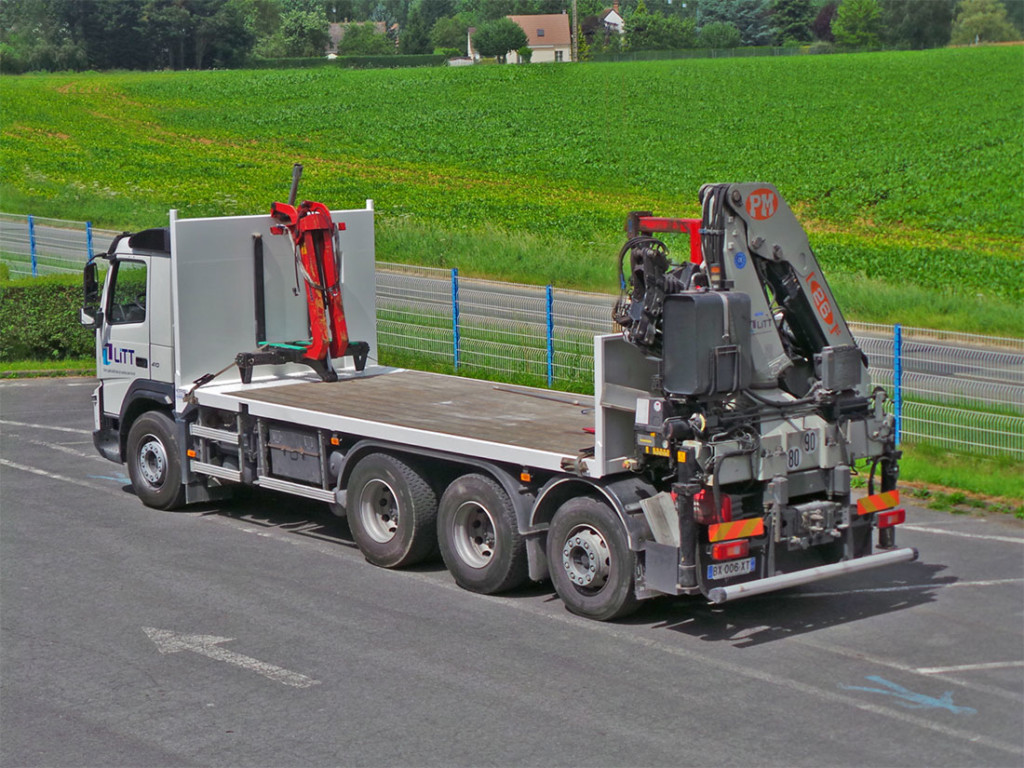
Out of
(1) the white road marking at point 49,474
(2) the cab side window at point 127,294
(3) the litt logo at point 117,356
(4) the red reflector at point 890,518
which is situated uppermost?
(2) the cab side window at point 127,294

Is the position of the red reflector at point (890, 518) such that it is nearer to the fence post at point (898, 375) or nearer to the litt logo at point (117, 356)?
the fence post at point (898, 375)

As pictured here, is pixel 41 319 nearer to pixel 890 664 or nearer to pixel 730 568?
pixel 730 568

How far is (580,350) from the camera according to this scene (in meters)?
19.3

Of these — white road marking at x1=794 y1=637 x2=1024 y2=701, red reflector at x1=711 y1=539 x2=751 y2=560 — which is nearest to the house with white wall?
red reflector at x1=711 y1=539 x2=751 y2=560

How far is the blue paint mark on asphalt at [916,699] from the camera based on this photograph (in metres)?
8.26

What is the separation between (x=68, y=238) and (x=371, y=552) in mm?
21891

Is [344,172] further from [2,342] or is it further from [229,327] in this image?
[229,327]

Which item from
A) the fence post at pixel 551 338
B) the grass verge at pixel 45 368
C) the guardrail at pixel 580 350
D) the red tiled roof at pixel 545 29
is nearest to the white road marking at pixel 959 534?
the guardrail at pixel 580 350

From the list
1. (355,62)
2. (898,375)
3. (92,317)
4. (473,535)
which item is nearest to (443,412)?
Answer: (473,535)

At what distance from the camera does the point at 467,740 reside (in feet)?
25.4

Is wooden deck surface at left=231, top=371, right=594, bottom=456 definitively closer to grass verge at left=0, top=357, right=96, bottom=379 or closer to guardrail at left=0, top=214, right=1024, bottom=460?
guardrail at left=0, top=214, right=1024, bottom=460

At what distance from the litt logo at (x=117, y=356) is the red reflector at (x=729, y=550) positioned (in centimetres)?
746

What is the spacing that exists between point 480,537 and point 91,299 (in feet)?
20.1

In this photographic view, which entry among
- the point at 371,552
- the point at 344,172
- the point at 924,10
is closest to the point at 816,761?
the point at 371,552
